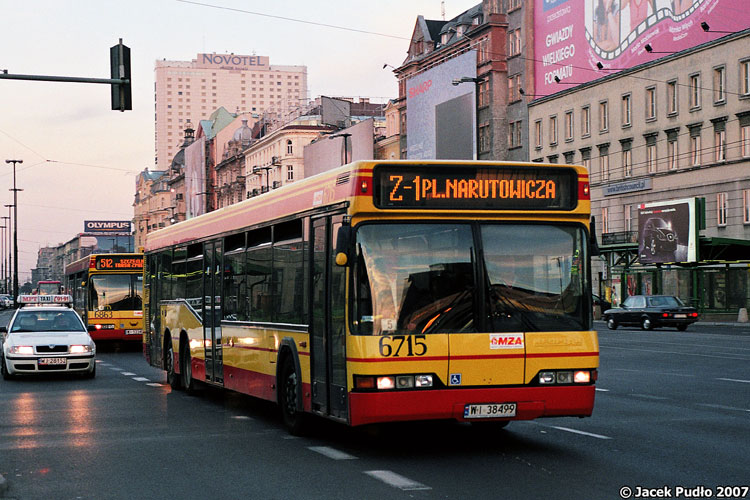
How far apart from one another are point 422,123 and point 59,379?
6815 cm

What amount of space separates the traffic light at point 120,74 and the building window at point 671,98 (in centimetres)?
4688

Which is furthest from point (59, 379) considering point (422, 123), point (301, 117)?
point (301, 117)

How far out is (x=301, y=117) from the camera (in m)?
116

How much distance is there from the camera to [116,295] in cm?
3481

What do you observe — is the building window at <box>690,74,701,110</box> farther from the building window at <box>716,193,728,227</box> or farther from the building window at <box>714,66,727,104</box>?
the building window at <box>716,193,728,227</box>

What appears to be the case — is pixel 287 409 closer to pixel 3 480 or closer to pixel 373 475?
pixel 373 475

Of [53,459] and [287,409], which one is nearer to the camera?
[53,459]

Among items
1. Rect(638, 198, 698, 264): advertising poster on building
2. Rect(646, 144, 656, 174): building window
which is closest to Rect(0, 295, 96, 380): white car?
Rect(638, 198, 698, 264): advertising poster on building

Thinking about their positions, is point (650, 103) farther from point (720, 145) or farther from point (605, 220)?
point (605, 220)

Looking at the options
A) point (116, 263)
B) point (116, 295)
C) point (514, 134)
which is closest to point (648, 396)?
point (116, 295)

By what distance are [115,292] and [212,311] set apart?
18.8m

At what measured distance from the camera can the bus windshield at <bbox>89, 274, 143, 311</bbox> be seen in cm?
3469

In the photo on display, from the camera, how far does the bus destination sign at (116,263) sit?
3488 centimetres

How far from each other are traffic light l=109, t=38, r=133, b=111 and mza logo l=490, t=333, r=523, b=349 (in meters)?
11.2
